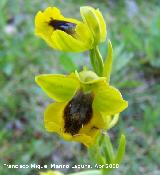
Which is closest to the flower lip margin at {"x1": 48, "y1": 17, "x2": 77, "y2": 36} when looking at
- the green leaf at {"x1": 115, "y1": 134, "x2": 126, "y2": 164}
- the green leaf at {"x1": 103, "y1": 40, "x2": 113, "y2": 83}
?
the green leaf at {"x1": 103, "y1": 40, "x2": 113, "y2": 83}

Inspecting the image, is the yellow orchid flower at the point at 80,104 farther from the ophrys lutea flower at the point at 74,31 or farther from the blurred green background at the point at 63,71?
the blurred green background at the point at 63,71

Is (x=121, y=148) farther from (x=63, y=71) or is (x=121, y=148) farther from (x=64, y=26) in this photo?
(x=63, y=71)

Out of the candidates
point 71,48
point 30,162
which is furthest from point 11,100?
point 71,48

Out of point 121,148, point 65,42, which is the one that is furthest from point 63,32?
point 121,148

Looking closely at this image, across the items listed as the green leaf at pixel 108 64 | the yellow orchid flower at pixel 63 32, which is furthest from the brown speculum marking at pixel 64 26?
the green leaf at pixel 108 64

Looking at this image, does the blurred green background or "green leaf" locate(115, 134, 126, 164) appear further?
the blurred green background

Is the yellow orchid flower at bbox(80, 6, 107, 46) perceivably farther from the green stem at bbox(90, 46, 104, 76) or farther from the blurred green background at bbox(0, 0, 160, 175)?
the blurred green background at bbox(0, 0, 160, 175)
